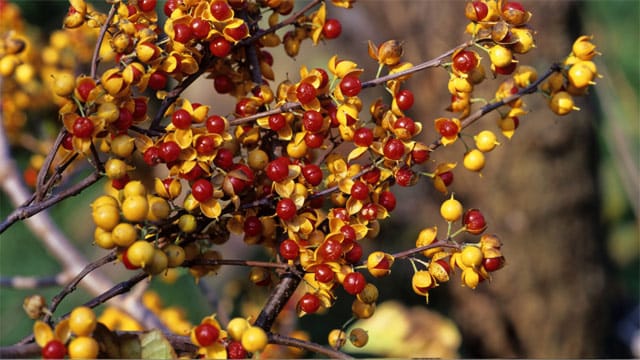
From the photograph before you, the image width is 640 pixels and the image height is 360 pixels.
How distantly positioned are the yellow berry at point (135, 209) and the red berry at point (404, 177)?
0.20m

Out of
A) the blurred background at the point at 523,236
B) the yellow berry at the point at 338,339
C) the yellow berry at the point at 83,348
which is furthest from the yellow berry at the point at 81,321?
the blurred background at the point at 523,236

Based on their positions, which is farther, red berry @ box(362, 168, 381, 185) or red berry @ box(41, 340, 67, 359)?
red berry @ box(362, 168, 381, 185)

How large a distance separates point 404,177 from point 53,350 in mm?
280

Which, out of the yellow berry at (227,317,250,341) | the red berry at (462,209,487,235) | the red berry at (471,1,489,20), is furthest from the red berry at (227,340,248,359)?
the red berry at (471,1,489,20)

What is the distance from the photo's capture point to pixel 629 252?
2.57 metres

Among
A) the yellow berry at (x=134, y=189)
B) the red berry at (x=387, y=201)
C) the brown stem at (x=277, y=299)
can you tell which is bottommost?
the brown stem at (x=277, y=299)

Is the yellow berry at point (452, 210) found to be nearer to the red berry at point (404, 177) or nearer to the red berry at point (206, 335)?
the red berry at point (404, 177)

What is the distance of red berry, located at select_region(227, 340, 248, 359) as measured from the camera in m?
0.50

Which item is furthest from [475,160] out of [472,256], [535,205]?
[535,205]

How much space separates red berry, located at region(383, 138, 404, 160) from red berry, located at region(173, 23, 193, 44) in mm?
171

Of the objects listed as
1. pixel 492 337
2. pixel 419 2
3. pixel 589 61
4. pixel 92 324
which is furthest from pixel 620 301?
pixel 92 324

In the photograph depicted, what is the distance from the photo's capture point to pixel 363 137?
21.9 inches

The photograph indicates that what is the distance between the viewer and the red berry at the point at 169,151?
519 mm

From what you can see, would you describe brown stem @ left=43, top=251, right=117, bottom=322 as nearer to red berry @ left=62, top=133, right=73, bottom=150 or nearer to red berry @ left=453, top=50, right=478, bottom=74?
red berry @ left=62, top=133, right=73, bottom=150
